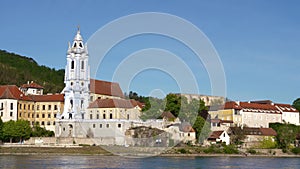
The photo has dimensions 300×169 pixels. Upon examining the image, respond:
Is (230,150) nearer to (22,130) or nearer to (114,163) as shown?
(22,130)

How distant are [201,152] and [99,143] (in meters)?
14.8

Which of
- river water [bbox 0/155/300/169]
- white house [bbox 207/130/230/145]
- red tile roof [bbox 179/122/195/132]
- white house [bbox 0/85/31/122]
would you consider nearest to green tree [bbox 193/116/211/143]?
white house [bbox 207/130/230/145]

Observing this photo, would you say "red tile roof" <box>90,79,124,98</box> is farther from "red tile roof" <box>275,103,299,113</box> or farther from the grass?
"red tile roof" <box>275,103,299,113</box>

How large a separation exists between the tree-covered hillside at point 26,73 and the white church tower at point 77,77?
3682 cm

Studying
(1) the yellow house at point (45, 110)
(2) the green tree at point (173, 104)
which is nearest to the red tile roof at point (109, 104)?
(1) the yellow house at point (45, 110)

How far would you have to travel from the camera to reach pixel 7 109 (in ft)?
283

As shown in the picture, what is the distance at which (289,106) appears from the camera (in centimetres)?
11988

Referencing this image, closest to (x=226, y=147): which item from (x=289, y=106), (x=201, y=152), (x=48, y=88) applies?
(x=201, y=152)

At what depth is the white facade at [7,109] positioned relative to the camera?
8581cm

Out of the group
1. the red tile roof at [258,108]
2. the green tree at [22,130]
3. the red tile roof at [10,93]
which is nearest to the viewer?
the green tree at [22,130]

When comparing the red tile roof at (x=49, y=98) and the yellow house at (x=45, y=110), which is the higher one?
the red tile roof at (x=49, y=98)

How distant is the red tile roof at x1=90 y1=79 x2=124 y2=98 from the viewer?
97675mm

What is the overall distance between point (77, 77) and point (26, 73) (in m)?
59.5

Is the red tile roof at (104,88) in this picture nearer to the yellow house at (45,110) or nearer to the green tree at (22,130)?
the yellow house at (45,110)
